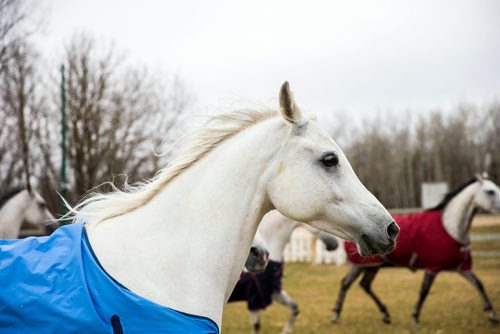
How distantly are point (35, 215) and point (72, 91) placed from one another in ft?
34.8

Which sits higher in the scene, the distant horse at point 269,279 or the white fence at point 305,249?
the distant horse at point 269,279

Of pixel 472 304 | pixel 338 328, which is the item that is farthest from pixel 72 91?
pixel 472 304

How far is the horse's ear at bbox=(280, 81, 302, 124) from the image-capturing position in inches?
103

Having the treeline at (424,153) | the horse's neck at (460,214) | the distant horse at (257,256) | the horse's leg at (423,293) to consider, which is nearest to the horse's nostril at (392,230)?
the distant horse at (257,256)

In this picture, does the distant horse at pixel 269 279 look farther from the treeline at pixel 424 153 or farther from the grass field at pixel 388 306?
the treeline at pixel 424 153

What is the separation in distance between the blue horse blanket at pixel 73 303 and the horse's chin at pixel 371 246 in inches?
35.5

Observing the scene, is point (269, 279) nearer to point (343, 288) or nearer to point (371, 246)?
point (343, 288)

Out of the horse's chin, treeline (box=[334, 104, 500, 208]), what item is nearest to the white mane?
the horse's chin

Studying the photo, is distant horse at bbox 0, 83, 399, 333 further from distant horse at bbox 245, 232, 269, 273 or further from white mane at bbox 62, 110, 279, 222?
distant horse at bbox 245, 232, 269, 273

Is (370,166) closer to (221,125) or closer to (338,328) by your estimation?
(338,328)

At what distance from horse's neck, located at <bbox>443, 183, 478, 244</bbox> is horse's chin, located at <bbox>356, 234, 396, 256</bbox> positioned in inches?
294

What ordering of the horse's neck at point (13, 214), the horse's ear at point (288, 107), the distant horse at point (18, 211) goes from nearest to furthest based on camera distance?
the horse's ear at point (288, 107)
the horse's neck at point (13, 214)
the distant horse at point (18, 211)

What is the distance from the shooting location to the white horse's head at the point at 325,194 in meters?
→ 2.62

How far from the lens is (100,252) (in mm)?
2410
